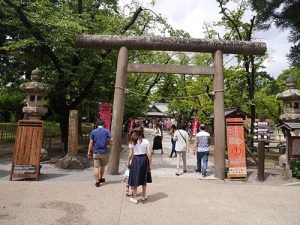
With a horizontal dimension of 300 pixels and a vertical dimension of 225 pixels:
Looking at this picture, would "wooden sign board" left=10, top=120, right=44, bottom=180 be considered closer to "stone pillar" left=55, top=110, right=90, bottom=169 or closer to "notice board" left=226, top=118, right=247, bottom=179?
"stone pillar" left=55, top=110, right=90, bottom=169

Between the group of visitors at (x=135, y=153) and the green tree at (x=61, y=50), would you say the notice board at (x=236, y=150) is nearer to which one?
the group of visitors at (x=135, y=153)

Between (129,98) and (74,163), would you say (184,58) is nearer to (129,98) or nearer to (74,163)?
(129,98)

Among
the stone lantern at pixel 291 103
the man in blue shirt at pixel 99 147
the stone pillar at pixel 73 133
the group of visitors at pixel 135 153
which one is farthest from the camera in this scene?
the stone lantern at pixel 291 103

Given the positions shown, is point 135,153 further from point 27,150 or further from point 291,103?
point 291,103

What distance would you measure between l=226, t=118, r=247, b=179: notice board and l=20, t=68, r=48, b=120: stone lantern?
281 inches

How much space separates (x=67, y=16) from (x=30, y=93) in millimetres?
3300

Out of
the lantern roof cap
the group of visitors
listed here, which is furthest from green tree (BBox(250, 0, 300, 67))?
the group of visitors

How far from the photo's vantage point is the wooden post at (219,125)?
8.72 meters

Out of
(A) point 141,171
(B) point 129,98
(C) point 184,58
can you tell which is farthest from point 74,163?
(C) point 184,58

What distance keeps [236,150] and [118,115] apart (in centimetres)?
400

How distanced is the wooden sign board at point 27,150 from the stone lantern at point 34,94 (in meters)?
2.85

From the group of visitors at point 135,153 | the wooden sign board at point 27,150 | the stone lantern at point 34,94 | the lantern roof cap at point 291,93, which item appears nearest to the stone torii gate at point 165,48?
the group of visitors at point 135,153

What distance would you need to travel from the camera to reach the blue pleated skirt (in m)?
5.81

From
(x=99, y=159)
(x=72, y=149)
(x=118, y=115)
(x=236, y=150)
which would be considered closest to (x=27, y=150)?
(x=72, y=149)
